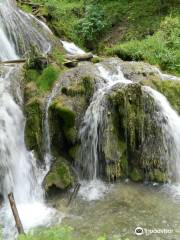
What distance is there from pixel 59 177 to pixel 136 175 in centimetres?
185

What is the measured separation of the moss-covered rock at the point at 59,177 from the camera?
9.76 metres

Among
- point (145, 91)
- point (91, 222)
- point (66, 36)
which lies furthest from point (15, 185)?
point (66, 36)

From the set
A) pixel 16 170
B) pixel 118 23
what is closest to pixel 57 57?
pixel 16 170

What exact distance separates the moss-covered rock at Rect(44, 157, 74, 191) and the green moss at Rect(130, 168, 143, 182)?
57.0 inches

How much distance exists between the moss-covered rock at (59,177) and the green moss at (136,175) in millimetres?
1448

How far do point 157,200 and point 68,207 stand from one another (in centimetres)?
194

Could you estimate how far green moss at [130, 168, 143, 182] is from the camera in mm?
10078

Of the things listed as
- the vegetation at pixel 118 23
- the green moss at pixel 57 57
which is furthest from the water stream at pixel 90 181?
the vegetation at pixel 118 23

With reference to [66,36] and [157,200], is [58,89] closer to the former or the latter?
[157,200]

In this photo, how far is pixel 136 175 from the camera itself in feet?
33.2

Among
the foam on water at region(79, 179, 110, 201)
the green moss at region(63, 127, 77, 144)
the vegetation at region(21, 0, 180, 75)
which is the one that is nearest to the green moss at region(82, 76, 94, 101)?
the green moss at region(63, 127, 77, 144)

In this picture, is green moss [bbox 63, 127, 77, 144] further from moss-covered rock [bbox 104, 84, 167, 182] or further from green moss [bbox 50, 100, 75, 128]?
moss-covered rock [bbox 104, 84, 167, 182]

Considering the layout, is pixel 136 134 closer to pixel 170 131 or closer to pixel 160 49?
pixel 170 131

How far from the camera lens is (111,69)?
39.5 feet
